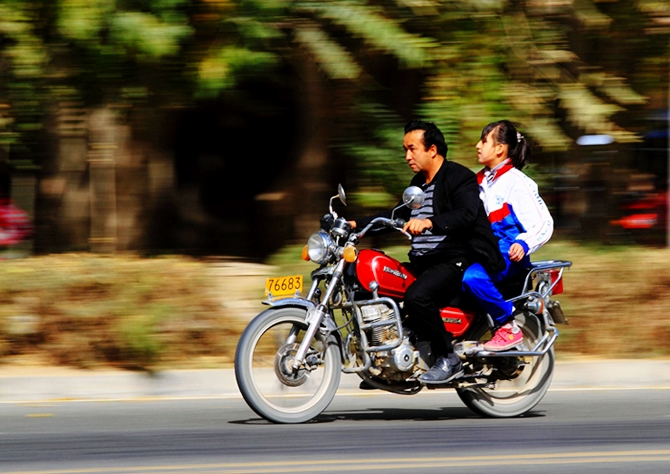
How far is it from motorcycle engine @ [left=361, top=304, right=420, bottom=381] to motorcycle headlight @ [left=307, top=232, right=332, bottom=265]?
414 millimetres

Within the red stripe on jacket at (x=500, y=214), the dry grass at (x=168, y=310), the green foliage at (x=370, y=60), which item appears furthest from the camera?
the green foliage at (x=370, y=60)

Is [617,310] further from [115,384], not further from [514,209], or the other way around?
[115,384]

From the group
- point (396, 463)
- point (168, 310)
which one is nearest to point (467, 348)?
point (396, 463)

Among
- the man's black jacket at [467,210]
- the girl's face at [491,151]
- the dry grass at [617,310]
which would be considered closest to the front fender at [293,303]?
the man's black jacket at [467,210]

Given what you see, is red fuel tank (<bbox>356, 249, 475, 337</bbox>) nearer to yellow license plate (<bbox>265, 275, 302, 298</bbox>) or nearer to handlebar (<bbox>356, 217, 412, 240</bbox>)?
handlebar (<bbox>356, 217, 412, 240</bbox>)

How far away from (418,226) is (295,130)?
23.7 feet

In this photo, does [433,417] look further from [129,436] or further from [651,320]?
[651,320]

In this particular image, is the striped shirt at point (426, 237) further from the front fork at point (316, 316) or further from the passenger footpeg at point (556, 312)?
the passenger footpeg at point (556, 312)

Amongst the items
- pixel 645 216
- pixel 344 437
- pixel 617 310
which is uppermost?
pixel 344 437

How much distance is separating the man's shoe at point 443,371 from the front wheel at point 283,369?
1.83 feet

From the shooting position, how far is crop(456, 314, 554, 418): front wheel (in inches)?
278

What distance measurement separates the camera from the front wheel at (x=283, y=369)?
6348mm

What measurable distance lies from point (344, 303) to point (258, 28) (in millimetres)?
3390

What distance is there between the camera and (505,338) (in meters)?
6.81
